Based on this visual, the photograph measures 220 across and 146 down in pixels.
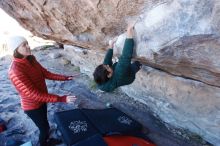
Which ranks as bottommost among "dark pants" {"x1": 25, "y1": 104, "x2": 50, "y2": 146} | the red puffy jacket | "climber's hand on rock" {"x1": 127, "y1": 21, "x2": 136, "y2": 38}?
"dark pants" {"x1": 25, "y1": 104, "x2": 50, "y2": 146}

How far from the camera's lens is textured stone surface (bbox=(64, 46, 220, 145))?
374 centimetres

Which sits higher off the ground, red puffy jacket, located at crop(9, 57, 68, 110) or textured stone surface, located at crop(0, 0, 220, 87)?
textured stone surface, located at crop(0, 0, 220, 87)

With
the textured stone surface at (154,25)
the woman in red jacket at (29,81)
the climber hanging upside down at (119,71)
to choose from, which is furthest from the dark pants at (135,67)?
the woman in red jacket at (29,81)

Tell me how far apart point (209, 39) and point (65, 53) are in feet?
18.2

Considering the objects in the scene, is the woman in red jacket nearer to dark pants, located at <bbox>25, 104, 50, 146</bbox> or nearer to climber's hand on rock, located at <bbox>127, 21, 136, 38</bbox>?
dark pants, located at <bbox>25, 104, 50, 146</bbox>

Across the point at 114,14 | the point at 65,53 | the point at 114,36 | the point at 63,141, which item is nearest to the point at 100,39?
the point at 114,36

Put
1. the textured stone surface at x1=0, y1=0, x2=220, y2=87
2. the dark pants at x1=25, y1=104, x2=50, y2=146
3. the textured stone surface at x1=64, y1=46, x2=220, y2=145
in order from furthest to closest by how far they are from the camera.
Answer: the textured stone surface at x1=64, y1=46, x2=220, y2=145 < the dark pants at x1=25, y1=104, x2=50, y2=146 < the textured stone surface at x1=0, y1=0, x2=220, y2=87

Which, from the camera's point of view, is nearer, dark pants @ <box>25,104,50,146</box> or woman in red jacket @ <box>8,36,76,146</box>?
woman in red jacket @ <box>8,36,76,146</box>

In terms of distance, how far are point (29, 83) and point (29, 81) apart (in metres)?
0.03

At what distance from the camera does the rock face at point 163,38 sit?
2.54 metres

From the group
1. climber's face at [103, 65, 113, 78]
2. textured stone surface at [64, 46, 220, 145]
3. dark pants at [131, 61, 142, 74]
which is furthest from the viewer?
textured stone surface at [64, 46, 220, 145]

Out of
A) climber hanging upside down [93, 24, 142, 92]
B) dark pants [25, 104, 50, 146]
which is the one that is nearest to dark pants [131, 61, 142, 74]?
climber hanging upside down [93, 24, 142, 92]

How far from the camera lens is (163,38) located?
112 inches

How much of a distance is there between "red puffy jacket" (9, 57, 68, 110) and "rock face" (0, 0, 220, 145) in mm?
991
